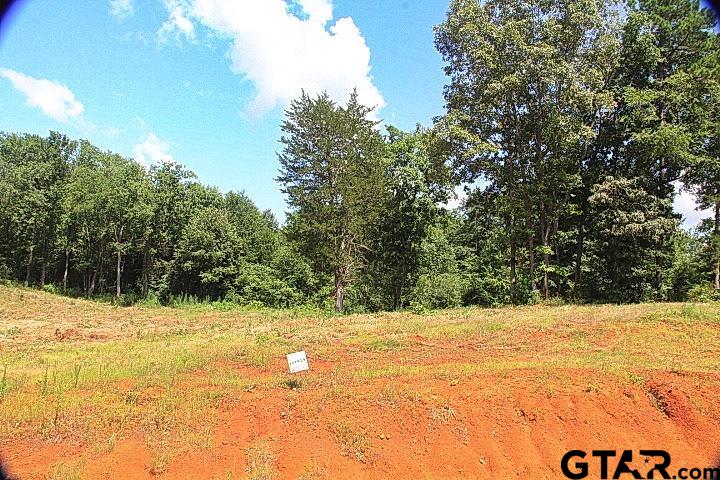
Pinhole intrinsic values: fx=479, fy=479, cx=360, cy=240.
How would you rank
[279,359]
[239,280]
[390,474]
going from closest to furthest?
[390,474], [279,359], [239,280]

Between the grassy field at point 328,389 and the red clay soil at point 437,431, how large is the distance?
3cm

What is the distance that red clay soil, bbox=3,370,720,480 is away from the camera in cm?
685

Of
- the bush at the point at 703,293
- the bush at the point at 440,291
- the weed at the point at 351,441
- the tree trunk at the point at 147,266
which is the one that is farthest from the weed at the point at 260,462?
the tree trunk at the point at 147,266

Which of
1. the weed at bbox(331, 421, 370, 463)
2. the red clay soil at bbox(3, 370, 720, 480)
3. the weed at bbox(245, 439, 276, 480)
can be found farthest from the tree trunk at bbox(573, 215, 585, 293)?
the weed at bbox(245, 439, 276, 480)

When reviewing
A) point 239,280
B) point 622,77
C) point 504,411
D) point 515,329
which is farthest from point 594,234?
point 239,280

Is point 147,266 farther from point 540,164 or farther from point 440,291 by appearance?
point 540,164

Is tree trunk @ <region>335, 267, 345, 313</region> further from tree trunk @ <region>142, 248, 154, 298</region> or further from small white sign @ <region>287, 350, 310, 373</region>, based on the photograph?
tree trunk @ <region>142, 248, 154, 298</region>

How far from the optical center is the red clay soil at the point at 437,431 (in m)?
6.85

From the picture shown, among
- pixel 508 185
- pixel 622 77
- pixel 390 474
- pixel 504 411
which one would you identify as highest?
pixel 622 77

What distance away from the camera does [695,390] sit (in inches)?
344

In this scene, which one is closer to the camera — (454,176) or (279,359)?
(279,359)

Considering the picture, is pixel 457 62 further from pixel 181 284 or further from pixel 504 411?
pixel 181 284

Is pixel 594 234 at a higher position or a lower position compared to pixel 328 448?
higher

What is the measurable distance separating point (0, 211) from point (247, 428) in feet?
175
